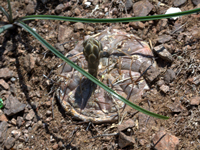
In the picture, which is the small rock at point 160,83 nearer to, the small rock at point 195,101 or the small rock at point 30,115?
the small rock at point 195,101

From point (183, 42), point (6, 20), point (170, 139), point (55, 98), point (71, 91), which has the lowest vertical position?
point (170, 139)

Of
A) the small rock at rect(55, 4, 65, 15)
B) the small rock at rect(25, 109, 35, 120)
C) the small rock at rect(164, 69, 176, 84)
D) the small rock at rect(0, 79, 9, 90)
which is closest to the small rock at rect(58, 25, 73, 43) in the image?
the small rock at rect(55, 4, 65, 15)

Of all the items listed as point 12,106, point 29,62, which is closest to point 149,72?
point 29,62

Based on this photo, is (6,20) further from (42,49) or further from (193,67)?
(193,67)

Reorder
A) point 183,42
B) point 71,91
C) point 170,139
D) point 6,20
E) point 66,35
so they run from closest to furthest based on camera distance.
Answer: point 170,139
point 71,91
point 183,42
point 66,35
point 6,20

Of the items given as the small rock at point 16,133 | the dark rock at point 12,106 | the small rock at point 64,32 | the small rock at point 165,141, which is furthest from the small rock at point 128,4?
the small rock at point 16,133

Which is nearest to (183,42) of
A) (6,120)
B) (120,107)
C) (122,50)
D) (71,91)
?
(122,50)
